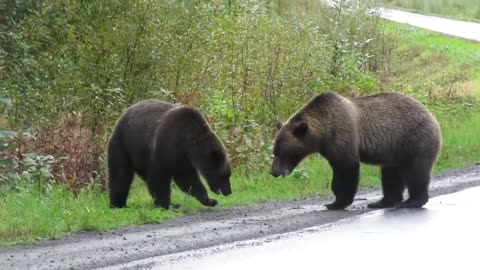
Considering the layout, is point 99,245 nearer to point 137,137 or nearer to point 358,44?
point 137,137

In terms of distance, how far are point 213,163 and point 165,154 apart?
0.60m

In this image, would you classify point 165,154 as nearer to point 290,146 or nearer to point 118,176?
point 118,176

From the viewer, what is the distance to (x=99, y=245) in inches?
365

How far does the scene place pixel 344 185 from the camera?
12062 mm

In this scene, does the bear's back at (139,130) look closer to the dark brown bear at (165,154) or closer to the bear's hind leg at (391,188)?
the dark brown bear at (165,154)

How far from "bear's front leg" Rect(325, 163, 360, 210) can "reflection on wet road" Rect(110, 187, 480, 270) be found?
616 millimetres

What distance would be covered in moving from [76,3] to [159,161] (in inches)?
174

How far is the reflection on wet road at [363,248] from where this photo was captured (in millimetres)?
8609

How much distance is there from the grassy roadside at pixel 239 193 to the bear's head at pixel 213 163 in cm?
24

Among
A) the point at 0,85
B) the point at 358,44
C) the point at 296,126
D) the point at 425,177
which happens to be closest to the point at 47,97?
the point at 0,85

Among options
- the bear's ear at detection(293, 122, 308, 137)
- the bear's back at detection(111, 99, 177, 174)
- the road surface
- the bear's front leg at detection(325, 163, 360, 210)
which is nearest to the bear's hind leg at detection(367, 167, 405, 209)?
the road surface

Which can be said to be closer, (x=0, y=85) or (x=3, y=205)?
(x=3, y=205)

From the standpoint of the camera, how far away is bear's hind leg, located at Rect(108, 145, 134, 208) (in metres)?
12.8

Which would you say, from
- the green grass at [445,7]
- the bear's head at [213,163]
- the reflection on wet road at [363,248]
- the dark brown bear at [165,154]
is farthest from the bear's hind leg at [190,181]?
the green grass at [445,7]
